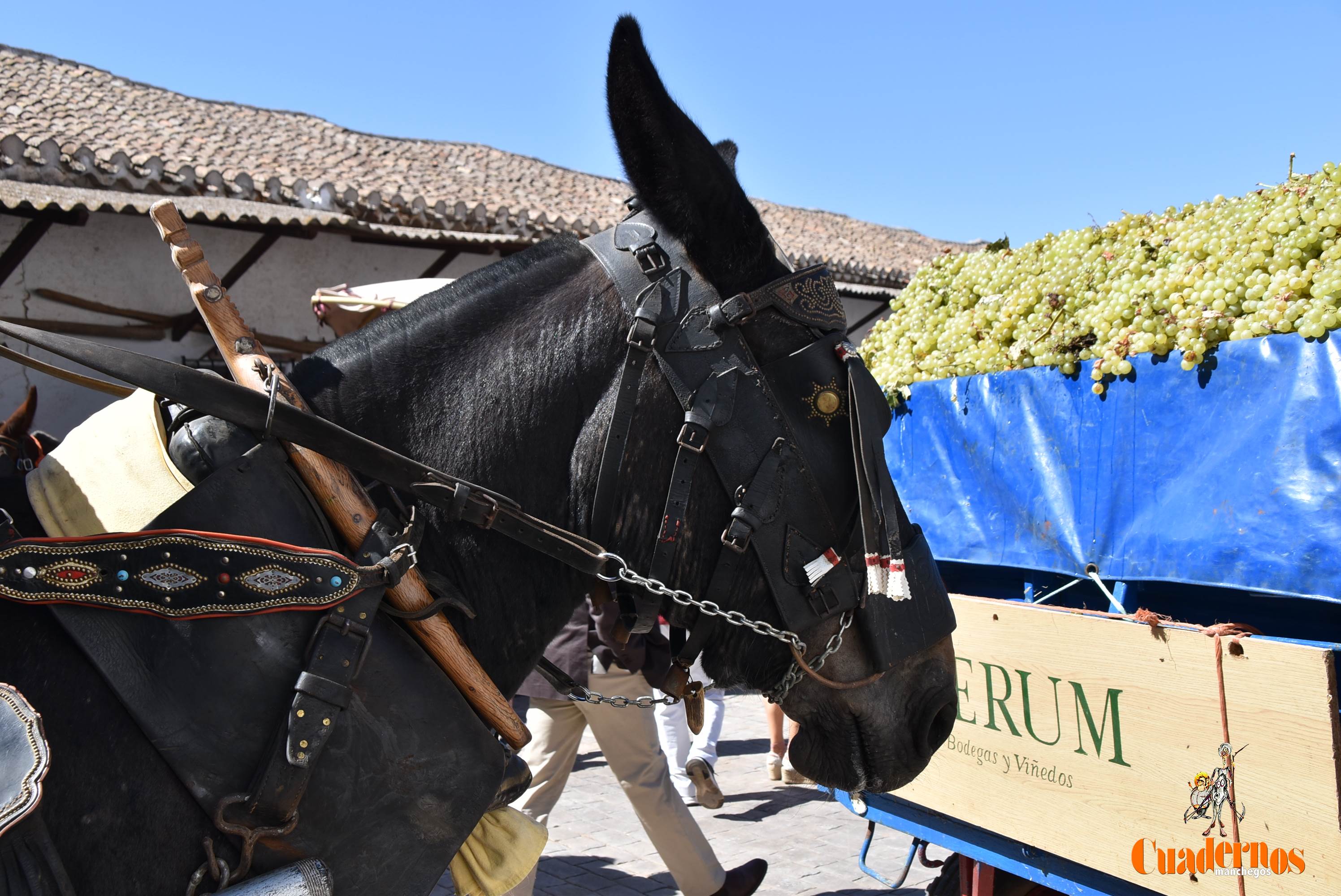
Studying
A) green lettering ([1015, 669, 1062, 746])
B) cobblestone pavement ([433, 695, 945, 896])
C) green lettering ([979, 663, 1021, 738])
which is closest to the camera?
green lettering ([1015, 669, 1062, 746])

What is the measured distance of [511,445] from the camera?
1.48 metres

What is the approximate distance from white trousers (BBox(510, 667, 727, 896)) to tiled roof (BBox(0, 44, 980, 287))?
286 centimetres

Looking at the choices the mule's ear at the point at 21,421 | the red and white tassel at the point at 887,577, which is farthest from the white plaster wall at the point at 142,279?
Answer: the red and white tassel at the point at 887,577

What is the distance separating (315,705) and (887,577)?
89 cm

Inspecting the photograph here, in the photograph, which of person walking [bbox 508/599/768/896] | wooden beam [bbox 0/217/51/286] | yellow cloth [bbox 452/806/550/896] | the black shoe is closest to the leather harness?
yellow cloth [bbox 452/806/550/896]

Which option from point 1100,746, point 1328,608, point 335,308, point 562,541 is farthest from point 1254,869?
point 335,308

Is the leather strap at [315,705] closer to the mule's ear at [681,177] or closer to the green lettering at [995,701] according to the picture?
the mule's ear at [681,177]

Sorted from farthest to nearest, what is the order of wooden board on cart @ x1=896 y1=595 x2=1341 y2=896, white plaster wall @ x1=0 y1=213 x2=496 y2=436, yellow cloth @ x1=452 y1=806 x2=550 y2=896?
white plaster wall @ x1=0 y1=213 x2=496 y2=436 → wooden board on cart @ x1=896 y1=595 x2=1341 y2=896 → yellow cloth @ x1=452 y1=806 x2=550 y2=896

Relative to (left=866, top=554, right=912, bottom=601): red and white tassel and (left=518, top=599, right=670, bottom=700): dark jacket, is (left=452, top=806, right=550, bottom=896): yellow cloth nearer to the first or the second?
(left=866, top=554, right=912, bottom=601): red and white tassel

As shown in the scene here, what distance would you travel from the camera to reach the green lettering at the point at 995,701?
127 inches

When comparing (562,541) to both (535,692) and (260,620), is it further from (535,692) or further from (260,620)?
(535,692)

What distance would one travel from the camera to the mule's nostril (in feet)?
5.60

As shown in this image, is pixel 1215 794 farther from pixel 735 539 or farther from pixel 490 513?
pixel 490 513

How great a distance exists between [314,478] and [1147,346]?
2.58 m
